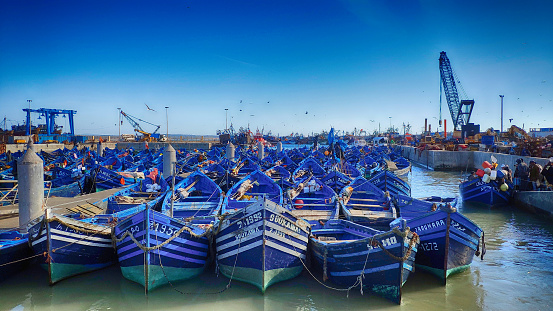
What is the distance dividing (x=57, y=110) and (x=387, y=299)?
6917cm

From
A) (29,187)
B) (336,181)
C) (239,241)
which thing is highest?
(29,187)

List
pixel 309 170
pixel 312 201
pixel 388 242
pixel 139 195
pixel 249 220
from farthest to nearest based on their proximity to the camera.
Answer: pixel 309 170
pixel 139 195
pixel 312 201
pixel 249 220
pixel 388 242

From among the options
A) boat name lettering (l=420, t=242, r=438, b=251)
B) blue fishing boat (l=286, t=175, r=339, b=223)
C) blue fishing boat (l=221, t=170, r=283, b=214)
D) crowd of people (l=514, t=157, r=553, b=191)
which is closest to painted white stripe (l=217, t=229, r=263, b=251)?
blue fishing boat (l=221, t=170, r=283, b=214)

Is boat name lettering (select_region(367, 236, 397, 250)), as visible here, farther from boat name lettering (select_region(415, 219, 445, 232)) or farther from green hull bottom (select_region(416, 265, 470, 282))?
green hull bottom (select_region(416, 265, 470, 282))

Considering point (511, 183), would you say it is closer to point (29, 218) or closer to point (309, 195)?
point (309, 195)

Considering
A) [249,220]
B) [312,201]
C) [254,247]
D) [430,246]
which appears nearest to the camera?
[254,247]

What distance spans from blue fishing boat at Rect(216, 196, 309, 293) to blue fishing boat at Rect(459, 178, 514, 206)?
13.8m

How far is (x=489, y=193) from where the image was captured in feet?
59.4

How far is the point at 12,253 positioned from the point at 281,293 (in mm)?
7212

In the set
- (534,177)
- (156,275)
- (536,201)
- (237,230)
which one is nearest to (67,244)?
(156,275)

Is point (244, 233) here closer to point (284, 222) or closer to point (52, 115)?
point (284, 222)

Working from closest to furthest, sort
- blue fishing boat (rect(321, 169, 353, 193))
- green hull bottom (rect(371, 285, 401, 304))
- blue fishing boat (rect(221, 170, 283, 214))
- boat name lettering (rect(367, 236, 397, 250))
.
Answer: boat name lettering (rect(367, 236, 397, 250)) → green hull bottom (rect(371, 285, 401, 304)) → blue fishing boat (rect(221, 170, 283, 214)) → blue fishing boat (rect(321, 169, 353, 193))

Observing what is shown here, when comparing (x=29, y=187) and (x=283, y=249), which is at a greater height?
(x=29, y=187)

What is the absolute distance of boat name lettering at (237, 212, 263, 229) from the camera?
8453mm
